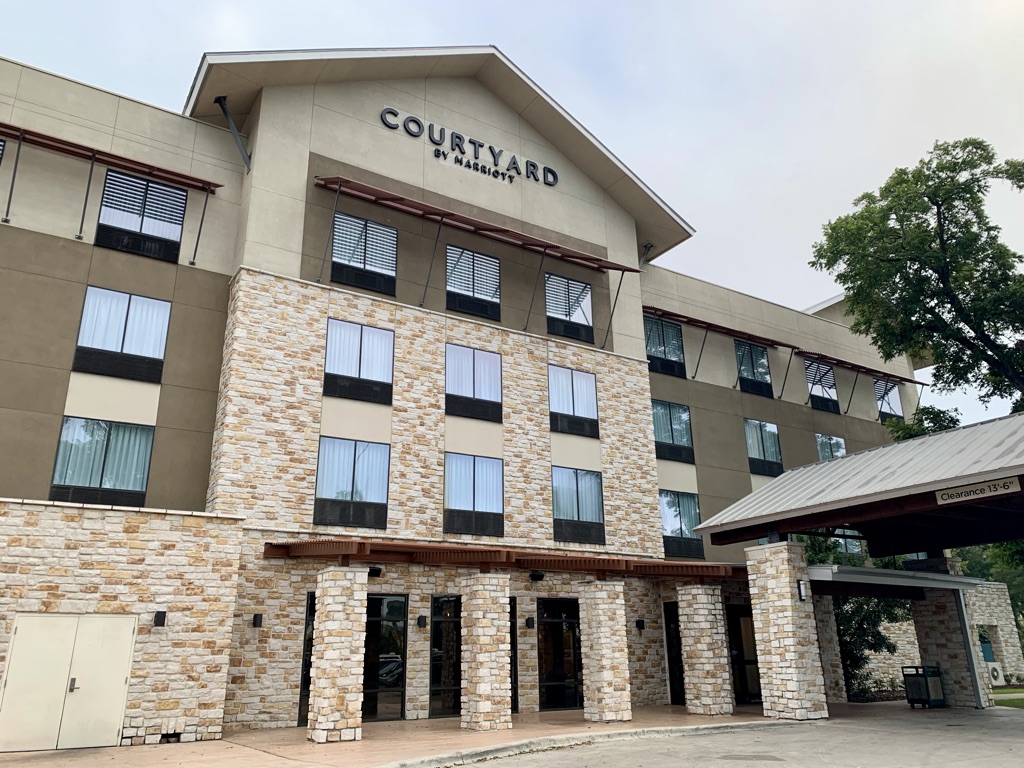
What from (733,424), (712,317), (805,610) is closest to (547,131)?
(712,317)

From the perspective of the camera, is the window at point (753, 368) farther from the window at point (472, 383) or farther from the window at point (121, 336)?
the window at point (121, 336)

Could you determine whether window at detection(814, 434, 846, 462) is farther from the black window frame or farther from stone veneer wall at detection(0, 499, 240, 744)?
stone veneer wall at detection(0, 499, 240, 744)

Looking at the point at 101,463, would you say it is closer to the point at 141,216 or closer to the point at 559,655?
the point at 141,216

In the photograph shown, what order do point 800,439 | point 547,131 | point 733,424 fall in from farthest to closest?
point 800,439, point 733,424, point 547,131

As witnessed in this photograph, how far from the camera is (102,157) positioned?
17141 mm

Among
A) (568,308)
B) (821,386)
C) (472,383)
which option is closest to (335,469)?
(472,383)

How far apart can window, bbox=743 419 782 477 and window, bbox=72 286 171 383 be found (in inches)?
747

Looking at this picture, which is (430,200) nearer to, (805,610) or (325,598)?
(325,598)

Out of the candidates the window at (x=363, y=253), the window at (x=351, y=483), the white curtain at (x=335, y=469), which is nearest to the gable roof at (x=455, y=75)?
the window at (x=363, y=253)

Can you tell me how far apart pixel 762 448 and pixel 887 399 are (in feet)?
31.0

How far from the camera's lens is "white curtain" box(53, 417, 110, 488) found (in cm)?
1584

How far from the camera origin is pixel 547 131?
81.8ft

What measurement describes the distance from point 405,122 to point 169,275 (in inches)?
317

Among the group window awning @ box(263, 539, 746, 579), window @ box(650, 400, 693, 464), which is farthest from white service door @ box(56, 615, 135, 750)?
window @ box(650, 400, 693, 464)
